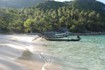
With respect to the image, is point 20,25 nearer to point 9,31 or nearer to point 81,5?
point 9,31

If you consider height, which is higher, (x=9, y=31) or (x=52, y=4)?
(x=52, y=4)

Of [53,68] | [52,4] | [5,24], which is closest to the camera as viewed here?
[53,68]

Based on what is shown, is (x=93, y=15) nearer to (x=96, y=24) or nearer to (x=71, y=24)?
(x=96, y=24)

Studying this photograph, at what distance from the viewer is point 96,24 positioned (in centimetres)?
13425

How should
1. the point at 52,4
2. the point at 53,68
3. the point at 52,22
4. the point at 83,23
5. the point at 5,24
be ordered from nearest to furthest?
the point at 53,68, the point at 5,24, the point at 52,22, the point at 83,23, the point at 52,4

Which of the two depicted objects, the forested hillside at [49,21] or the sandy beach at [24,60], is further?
the forested hillside at [49,21]

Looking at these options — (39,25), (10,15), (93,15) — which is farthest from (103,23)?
(10,15)

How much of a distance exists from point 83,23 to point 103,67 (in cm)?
11001

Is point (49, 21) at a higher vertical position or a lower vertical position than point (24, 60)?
higher

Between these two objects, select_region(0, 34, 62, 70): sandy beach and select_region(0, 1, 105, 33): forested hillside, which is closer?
select_region(0, 34, 62, 70): sandy beach

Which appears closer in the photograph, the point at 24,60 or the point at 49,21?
the point at 24,60

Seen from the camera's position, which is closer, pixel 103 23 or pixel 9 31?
pixel 9 31

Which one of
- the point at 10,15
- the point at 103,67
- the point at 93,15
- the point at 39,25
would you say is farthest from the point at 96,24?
the point at 103,67

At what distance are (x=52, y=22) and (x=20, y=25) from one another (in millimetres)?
16846
